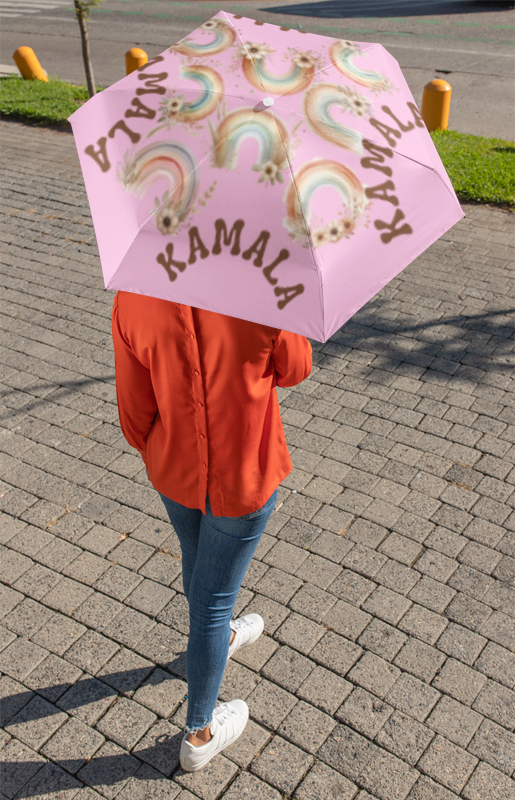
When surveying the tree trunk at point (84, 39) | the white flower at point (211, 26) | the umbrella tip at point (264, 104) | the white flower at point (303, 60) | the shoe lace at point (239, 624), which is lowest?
the shoe lace at point (239, 624)

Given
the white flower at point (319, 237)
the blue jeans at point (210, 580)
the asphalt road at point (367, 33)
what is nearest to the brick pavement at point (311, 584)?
the blue jeans at point (210, 580)

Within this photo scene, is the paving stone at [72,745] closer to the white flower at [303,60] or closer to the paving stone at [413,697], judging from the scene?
the paving stone at [413,697]

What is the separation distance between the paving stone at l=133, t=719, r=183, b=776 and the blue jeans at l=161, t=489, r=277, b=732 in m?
0.28

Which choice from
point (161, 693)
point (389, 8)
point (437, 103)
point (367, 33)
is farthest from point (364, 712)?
point (389, 8)

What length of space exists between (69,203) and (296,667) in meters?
6.14

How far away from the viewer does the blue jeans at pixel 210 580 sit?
7.54 ft

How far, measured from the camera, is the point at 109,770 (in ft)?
9.12

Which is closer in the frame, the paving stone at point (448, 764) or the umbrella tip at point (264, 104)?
the umbrella tip at point (264, 104)

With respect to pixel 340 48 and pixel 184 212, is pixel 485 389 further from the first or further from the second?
pixel 184 212

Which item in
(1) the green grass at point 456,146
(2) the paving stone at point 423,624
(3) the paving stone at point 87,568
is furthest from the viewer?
(1) the green grass at point 456,146

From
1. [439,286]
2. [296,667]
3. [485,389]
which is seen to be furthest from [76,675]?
[439,286]

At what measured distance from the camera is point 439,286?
592 cm

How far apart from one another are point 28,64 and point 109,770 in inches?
519

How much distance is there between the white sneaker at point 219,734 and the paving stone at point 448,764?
28.7 inches
